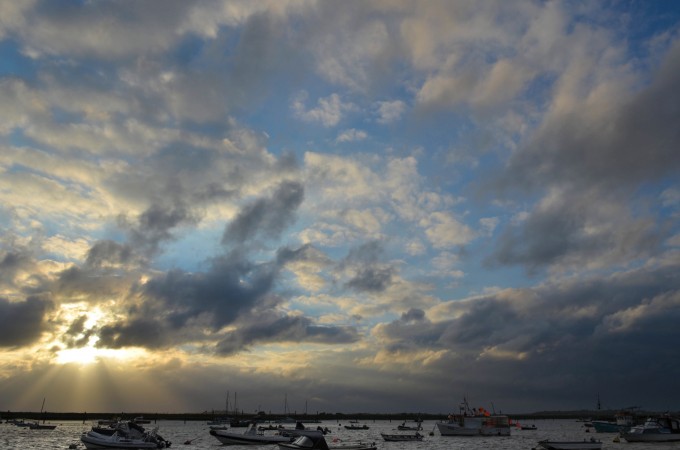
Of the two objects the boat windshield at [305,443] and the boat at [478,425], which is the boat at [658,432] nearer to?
the boat at [478,425]

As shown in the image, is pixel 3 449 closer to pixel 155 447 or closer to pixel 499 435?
pixel 155 447

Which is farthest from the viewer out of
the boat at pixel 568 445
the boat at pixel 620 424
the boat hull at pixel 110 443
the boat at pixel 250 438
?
the boat at pixel 620 424

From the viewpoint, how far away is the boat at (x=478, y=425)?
12106 centimetres

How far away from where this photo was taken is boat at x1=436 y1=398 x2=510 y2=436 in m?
121

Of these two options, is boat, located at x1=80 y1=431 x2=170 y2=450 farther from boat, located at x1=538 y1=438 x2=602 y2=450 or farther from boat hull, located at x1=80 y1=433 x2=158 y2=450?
boat, located at x1=538 y1=438 x2=602 y2=450

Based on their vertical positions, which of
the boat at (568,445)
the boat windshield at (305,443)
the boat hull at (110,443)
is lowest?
the boat at (568,445)

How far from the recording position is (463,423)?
122 meters

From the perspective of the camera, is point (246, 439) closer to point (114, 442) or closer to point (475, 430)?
point (114, 442)

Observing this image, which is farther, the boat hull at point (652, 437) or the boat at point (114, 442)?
the boat hull at point (652, 437)

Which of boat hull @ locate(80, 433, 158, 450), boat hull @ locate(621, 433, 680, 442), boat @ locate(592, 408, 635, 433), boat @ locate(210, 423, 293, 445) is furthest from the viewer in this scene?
boat @ locate(592, 408, 635, 433)

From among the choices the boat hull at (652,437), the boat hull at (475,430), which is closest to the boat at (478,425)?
the boat hull at (475,430)

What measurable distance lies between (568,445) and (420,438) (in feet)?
167

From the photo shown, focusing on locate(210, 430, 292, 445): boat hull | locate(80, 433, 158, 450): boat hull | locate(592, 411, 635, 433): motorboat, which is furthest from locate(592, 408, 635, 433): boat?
locate(80, 433, 158, 450): boat hull

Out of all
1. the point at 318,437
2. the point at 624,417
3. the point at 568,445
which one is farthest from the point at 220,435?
the point at 624,417
